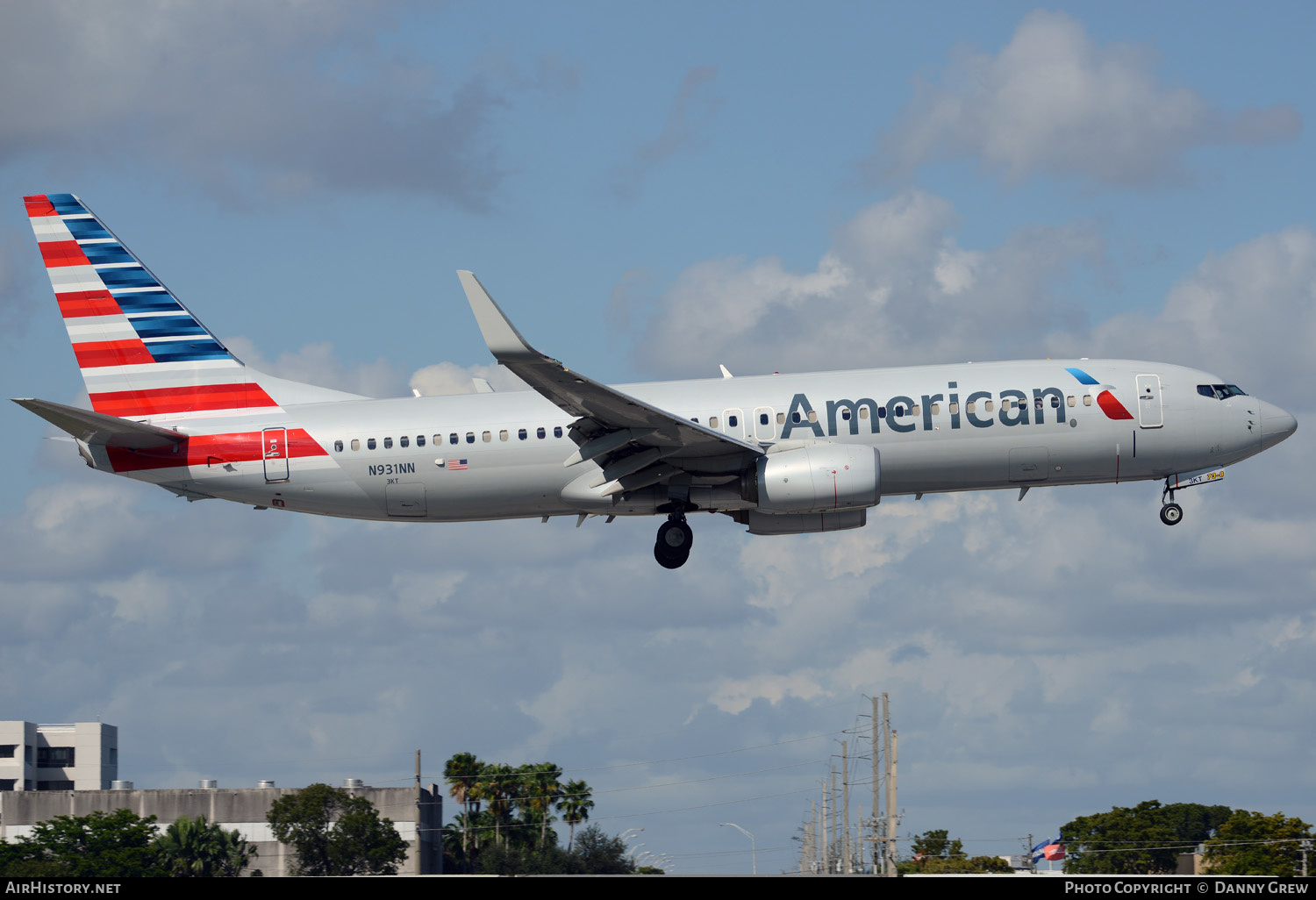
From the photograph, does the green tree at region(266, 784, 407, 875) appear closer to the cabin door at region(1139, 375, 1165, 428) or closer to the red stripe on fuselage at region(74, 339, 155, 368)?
the red stripe on fuselage at region(74, 339, 155, 368)

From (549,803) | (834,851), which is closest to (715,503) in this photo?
(549,803)

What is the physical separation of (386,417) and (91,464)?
322 inches

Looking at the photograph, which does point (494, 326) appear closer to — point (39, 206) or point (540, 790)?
point (39, 206)

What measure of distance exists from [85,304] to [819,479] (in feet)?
75.2

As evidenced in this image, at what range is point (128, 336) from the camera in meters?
40.0

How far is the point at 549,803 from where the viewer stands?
92.1 metres

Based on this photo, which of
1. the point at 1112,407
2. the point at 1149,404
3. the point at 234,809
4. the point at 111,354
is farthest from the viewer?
the point at 234,809

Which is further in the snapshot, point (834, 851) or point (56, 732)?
point (56, 732)

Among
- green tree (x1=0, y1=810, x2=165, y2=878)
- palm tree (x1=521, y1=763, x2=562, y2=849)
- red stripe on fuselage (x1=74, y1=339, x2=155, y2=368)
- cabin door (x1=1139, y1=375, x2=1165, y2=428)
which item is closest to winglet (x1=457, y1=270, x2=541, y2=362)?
red stripe on fuselage (x1=74, y1=339, x2=155, y2=368)

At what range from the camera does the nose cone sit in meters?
36.6

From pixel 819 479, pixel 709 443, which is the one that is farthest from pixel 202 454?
pixel 819 479

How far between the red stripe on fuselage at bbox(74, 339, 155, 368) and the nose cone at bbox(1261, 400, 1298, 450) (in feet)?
104

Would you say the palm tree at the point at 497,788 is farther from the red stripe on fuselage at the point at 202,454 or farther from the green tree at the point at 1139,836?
the red stripe on fuselage at the point at 202,454
